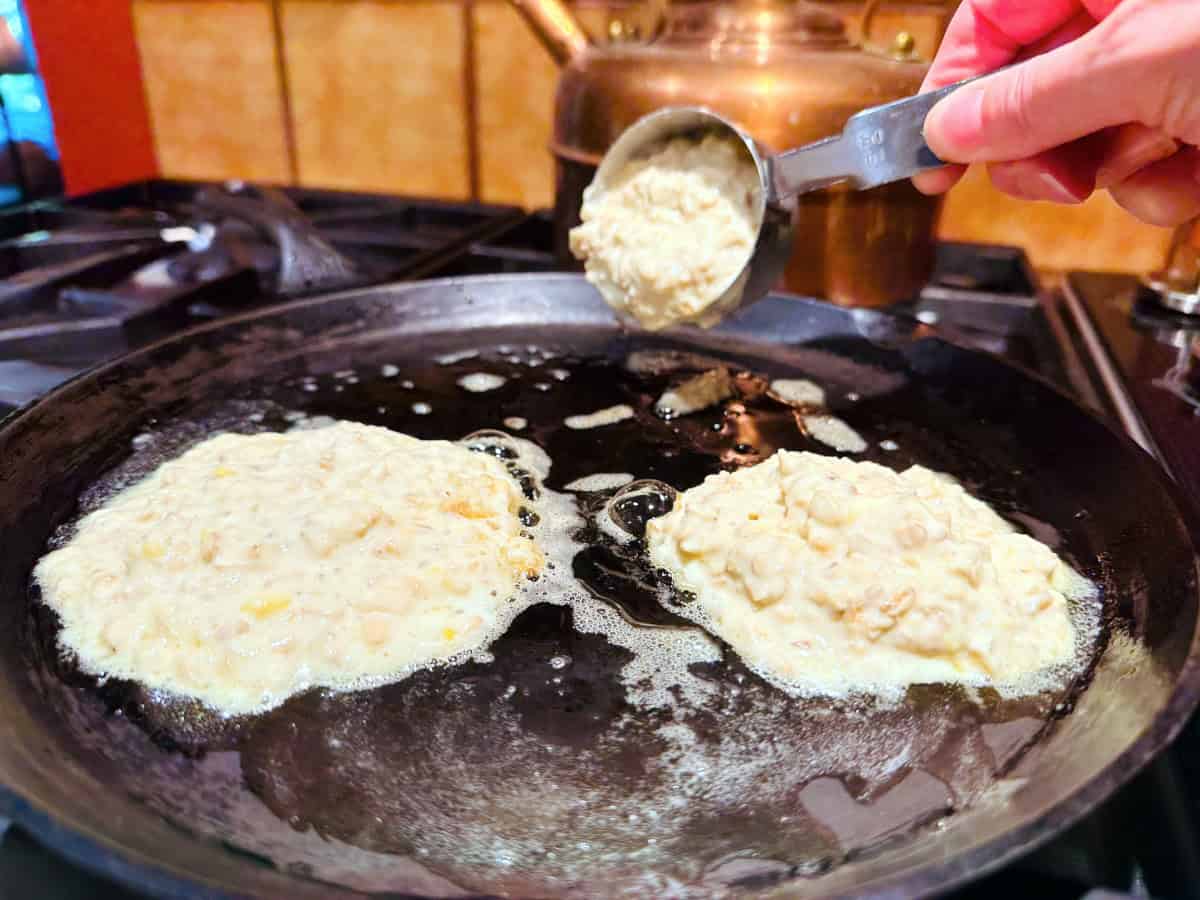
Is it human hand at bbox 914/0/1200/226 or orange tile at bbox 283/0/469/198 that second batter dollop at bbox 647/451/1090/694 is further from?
orange tile at bbox 283/0/469/198

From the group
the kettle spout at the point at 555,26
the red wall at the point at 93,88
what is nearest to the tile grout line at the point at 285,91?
the red wall at the point at 93,88

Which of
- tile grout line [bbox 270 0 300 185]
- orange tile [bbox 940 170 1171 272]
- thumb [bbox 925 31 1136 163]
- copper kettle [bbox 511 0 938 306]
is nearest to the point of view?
thumb [bbox 925 31 1136 163]

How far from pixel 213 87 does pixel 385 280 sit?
970mm

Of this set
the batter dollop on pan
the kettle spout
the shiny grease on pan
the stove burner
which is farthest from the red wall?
the stove burner

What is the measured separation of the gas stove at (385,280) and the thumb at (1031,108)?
0.35 m

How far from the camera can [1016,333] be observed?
130cm

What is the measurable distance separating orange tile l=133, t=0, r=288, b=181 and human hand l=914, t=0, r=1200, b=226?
146cm

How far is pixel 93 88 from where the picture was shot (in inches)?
73.7

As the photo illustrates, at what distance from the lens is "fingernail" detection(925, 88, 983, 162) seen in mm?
729

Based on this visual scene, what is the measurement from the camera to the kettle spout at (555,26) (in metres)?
1.34

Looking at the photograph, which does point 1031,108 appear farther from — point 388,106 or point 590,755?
point 388,106

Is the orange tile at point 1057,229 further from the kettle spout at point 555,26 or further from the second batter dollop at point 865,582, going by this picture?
the second batter dollop at point 865,582

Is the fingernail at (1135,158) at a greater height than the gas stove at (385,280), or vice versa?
the fingernail at (1135,158)

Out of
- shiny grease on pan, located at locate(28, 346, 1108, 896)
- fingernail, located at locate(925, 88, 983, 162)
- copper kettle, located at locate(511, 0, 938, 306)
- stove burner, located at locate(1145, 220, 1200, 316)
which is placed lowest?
shiny grease on pan, located at locate(28, 346, 1108, 896)
